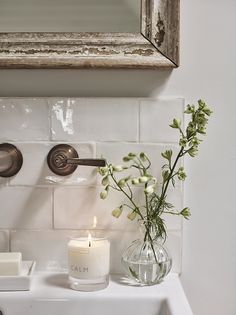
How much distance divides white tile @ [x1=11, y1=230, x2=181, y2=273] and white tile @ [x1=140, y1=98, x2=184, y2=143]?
6.6 inches

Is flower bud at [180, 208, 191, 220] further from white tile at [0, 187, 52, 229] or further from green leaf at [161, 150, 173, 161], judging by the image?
white tile at [0, 187, 52, 229]

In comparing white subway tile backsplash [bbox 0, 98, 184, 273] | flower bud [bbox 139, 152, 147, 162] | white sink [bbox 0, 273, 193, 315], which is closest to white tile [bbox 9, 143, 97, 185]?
white subway tile backsplash [bbox 0, 98, 184, 273]

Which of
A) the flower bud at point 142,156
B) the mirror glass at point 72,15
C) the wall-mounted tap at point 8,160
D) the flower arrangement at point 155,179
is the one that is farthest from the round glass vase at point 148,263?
the mirror glass at point 72,15

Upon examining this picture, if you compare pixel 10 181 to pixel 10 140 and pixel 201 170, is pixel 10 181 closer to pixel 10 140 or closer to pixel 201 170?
pixel 10 140

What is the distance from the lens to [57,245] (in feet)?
3.05

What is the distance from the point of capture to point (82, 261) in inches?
32.8

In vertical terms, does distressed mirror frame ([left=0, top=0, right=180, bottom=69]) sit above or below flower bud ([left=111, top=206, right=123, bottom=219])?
above

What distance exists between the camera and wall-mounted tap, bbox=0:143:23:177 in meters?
0.92

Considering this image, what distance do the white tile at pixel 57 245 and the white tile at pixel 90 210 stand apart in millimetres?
13

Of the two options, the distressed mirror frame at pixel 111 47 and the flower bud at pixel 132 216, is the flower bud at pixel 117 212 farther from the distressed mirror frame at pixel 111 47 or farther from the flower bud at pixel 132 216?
the distressed mirror frame at pixel 111 47

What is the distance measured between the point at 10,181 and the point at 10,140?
0.23ft

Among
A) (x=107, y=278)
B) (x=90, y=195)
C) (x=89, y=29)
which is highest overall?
(x=89, y=29)

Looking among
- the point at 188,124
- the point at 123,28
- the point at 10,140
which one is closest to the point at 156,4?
the point at 123,28

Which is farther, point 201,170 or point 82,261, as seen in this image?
point 201,170
